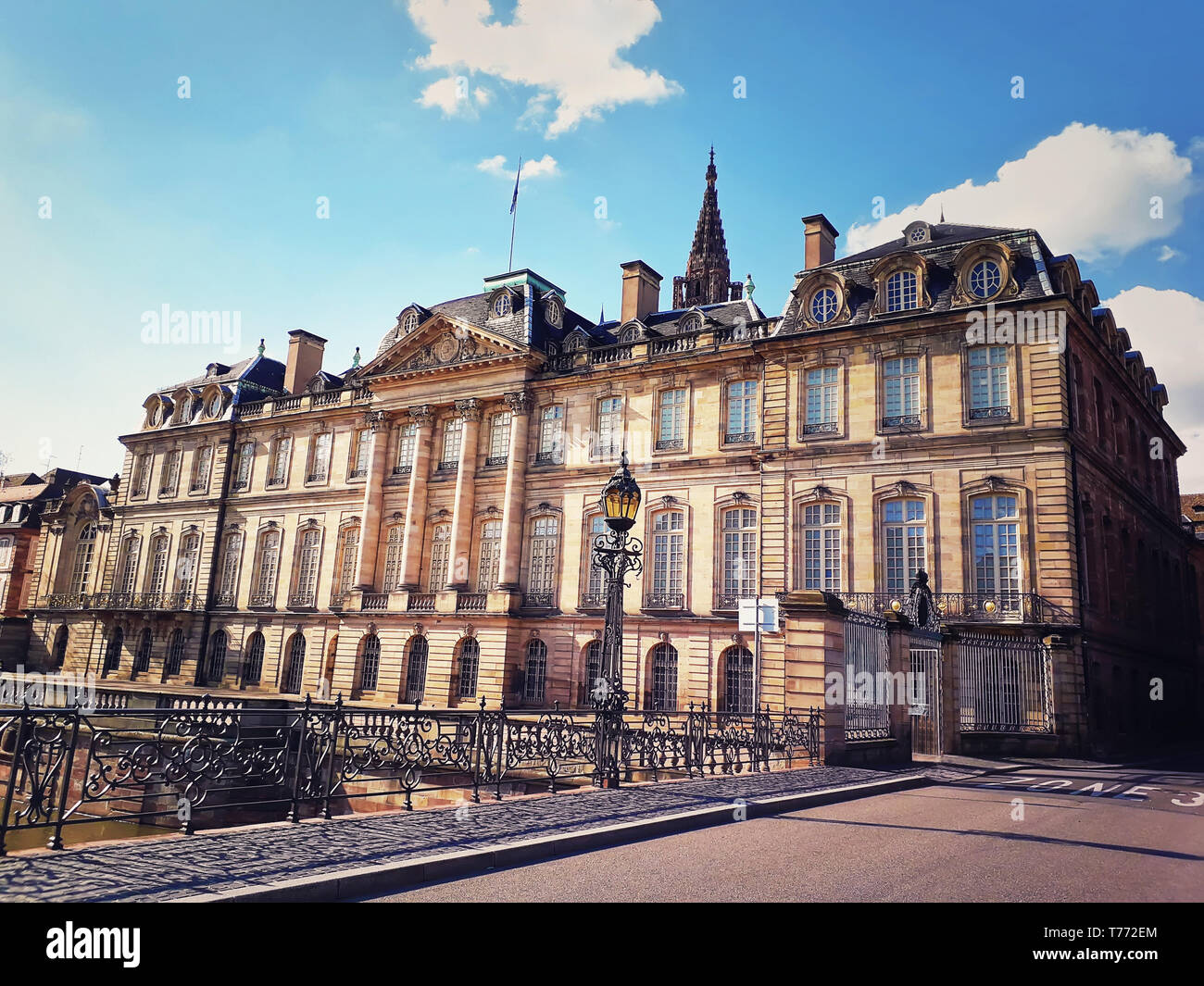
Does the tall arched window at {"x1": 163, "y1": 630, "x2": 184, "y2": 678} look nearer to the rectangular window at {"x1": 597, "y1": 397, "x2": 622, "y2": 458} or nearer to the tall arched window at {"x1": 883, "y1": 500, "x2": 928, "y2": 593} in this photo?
the rectangular window at {"x1": 597, "y1": 397, "x2": 622, "y2": 458}

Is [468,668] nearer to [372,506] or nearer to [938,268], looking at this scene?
[372,506]

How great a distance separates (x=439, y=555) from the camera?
36.1 m

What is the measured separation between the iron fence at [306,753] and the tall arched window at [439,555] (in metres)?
15.0

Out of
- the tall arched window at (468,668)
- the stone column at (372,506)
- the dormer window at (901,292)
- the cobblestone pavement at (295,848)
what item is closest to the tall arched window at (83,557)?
the stone column at (372,506)

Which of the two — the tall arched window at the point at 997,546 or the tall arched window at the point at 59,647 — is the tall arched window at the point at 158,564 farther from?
the tall arched window at the point at 997,546

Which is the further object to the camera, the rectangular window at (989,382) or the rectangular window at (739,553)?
the rectangular window at (739,553)

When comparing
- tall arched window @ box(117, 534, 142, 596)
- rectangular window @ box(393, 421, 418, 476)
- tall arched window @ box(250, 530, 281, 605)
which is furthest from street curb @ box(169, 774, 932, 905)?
tall arched window @ box(117, 534, 142, 596)

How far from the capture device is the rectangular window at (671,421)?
31484 mm

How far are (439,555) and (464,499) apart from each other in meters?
2.82

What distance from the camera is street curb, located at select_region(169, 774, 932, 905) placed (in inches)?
243

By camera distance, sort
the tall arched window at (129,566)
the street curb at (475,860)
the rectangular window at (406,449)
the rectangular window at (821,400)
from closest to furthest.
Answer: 1. the street curb at (475,860)
2. the rectangular window at (821,400)
3. the rectangular window at (406,449)
4. the tall arched window at (129,566)

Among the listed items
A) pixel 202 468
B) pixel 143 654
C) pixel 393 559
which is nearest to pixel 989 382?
pixel 393 559

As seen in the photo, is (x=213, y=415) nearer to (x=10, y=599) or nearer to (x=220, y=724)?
(x=10, y=599)

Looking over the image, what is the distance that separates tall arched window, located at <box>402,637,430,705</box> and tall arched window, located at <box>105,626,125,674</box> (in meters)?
19.8
